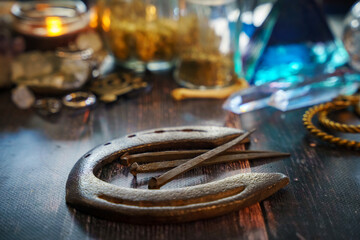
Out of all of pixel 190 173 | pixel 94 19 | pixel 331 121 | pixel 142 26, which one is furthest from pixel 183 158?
pixel 94 19

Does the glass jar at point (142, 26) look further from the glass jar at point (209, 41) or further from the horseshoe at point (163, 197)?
the horseshoe at point (163, 197)

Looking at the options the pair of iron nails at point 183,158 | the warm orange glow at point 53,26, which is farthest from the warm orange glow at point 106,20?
the pair of iron nails at point 183,158

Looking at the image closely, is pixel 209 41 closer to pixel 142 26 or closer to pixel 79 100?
pixel 142 26

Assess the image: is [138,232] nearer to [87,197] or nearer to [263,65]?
[87,197]

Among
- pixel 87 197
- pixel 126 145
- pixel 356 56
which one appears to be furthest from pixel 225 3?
pixel 87 197

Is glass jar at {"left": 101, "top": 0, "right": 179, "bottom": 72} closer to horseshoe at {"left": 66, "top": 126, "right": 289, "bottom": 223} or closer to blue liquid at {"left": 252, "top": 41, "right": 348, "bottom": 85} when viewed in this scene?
blue liquid at {"left": 252, "top": 41, "right": 348, "bottom": 85}

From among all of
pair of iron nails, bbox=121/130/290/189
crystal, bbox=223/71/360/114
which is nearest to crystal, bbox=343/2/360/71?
crystal, bbox=223/71/360/114
